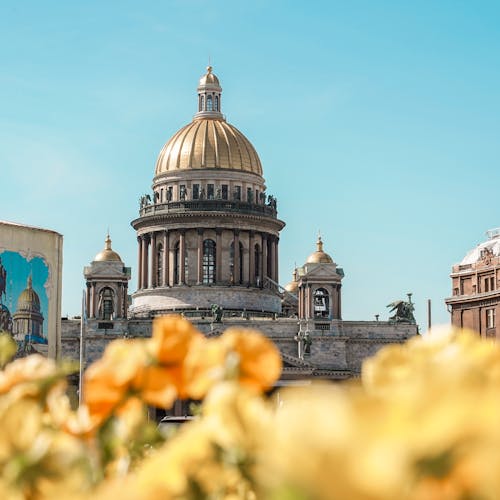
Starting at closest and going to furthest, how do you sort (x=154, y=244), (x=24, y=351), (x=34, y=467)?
1. (x=34, y=467)
2. (x=24, y=351)
3. (x=154, y=244)

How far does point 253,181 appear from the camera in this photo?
329ft

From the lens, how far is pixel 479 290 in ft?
306

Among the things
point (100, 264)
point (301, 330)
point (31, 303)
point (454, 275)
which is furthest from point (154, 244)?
point (31, 303)

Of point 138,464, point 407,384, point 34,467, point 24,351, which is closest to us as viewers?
point 407,384

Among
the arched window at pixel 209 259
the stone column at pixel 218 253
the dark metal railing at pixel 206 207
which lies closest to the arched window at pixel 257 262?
the dark metal railing at pixel 206 207

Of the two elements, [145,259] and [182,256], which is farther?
[145,259]

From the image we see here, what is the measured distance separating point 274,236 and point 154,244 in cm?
1084

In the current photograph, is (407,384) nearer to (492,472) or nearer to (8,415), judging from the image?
(492,472)

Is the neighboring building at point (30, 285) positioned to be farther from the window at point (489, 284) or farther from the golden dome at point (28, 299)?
the window at point (489, 284)

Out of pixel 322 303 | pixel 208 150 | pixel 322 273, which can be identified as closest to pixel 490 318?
pixel 322 303

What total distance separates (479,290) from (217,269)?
21.9 metres

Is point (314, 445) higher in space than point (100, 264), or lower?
lower

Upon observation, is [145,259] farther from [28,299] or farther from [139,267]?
[28,299]

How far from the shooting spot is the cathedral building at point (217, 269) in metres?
91.1
